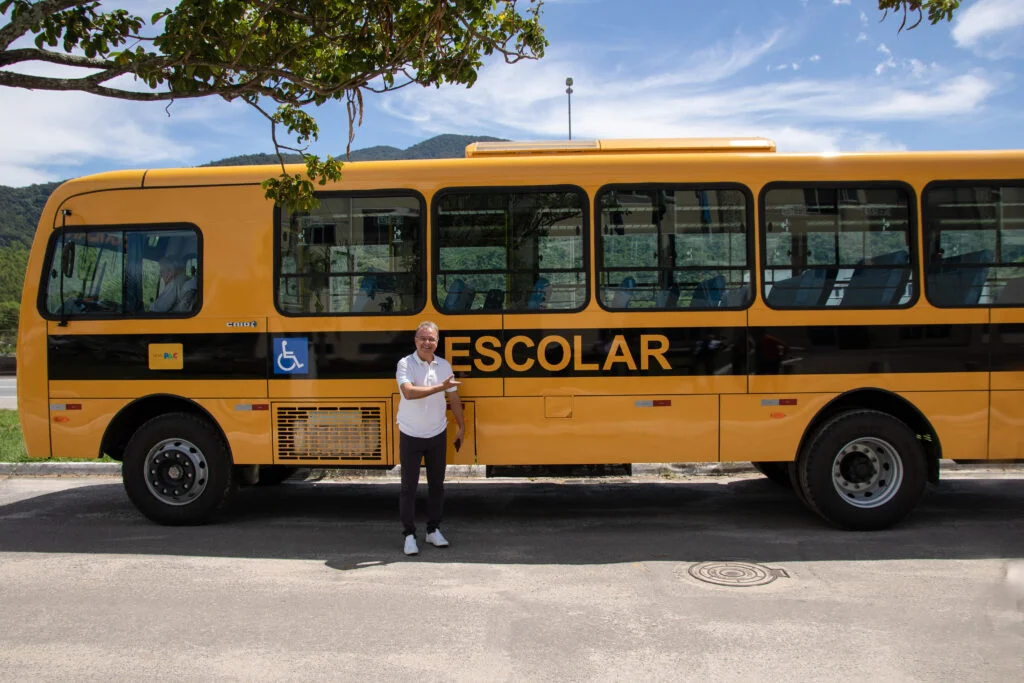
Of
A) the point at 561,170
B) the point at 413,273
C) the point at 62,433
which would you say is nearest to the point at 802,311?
the point at 561,170

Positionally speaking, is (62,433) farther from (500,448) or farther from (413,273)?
(500,448)

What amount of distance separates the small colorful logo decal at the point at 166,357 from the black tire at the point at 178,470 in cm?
42

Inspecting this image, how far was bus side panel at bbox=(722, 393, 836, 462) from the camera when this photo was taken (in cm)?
623

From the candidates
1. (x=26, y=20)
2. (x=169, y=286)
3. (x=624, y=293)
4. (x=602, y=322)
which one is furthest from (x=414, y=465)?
(x=26, y=20)

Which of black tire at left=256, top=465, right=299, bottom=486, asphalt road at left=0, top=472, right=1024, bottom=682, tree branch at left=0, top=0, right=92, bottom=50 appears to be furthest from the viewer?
black tire at left=256, top=465, right=299, bottom=486

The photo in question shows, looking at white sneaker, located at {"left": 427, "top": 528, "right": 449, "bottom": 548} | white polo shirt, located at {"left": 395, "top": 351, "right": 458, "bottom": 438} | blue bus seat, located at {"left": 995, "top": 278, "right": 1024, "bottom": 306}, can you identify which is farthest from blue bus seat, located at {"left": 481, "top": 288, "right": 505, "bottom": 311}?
blue bus seat, located at {"left": 995, "top": 278, "right": 1024, "bottom": 306}

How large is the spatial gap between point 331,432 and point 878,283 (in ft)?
15.4

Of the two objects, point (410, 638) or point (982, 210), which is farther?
point (982, 210)

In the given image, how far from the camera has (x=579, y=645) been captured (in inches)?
160

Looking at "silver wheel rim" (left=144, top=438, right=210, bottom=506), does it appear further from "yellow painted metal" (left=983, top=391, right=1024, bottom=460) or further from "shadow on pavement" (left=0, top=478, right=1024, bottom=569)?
"yellow painted metal" (left=983, top=391, right=1024, bottom=460)

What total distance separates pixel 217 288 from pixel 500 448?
2787 mm

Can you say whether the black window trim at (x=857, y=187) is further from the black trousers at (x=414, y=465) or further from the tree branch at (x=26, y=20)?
the tree branch at (x=26, y=20)

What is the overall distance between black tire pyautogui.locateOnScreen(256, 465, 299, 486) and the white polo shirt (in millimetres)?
2473

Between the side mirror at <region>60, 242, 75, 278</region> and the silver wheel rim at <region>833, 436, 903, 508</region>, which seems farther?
the side mirror at <region>60, 242, 75, 278</region>
